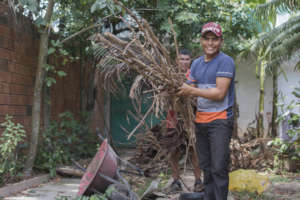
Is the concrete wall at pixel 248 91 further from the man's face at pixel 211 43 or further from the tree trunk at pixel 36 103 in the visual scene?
the man's face at pixel 211 43

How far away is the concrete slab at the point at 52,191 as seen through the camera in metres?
3.85

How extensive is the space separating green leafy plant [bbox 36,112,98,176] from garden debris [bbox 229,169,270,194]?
2758 mm

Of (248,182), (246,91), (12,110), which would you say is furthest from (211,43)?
(246,91)

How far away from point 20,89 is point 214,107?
3.58 metres

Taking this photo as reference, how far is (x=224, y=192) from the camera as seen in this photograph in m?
2.50

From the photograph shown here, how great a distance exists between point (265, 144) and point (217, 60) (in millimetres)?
4009

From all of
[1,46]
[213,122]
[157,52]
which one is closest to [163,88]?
[157,52]

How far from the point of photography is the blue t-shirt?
8.11ft

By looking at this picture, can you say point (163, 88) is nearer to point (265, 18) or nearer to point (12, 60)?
point (12, 60)

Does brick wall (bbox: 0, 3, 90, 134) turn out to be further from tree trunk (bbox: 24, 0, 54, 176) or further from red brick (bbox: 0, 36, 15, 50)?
tree trunk (bbox: 24, 0, 54, 176)

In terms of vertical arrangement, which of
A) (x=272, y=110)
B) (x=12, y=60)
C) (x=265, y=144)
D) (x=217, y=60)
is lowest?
(x=265, y=144)

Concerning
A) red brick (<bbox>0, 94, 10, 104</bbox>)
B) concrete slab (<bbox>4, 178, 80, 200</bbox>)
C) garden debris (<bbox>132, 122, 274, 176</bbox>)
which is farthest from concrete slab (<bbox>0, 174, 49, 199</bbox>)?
garden debris (<bbox>132, 122, 274, 176</bbox>)

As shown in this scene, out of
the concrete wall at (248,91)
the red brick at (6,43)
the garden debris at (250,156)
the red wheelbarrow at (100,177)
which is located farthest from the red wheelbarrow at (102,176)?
the concrete wall at (248,91)

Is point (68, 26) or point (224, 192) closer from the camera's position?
point (224, 192)
